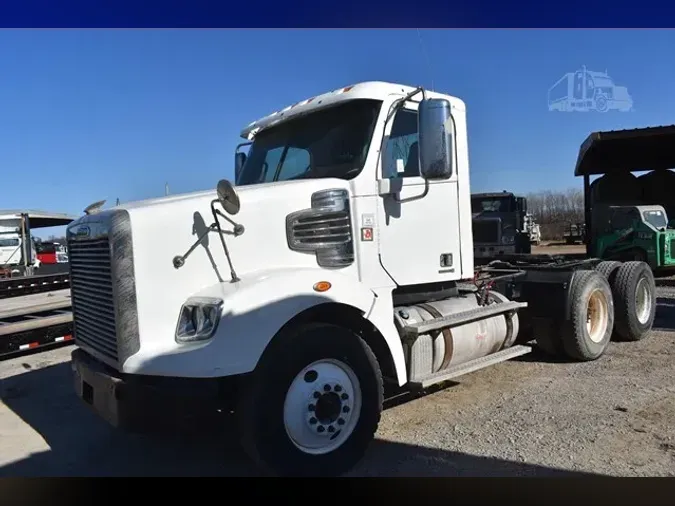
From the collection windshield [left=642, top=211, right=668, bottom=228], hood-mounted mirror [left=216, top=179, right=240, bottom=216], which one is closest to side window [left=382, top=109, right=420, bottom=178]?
hood-mounted mirror [left=216, top=179, right=240, bottom=216]

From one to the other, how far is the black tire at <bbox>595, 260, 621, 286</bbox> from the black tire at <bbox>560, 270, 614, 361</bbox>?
1.09ft

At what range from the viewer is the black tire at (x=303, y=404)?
3523 mm

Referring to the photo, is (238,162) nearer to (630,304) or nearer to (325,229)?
(325,229)

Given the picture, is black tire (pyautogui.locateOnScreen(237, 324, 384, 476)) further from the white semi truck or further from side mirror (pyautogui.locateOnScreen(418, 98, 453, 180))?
side mirror (pyautogui.locateOnScreen(418, 98, 453, 180))

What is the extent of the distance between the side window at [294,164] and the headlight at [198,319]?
Answer: 158 cm

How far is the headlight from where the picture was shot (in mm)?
3430

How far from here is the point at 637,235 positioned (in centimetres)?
1499

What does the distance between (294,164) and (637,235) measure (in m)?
13.1

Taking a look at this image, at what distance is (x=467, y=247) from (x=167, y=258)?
285 centimetres

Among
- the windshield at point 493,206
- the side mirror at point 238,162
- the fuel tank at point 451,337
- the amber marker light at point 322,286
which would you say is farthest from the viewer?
the windshield at point 493,206

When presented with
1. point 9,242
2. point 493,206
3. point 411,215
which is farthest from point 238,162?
point 9,242

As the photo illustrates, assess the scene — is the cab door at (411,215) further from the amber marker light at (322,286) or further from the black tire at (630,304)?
the black tire at (630,304)

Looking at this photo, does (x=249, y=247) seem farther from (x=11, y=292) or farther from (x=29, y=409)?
(x=11, y=292)

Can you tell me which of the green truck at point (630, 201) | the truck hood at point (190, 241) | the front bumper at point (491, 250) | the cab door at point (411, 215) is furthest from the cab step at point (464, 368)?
the green truck at point (630, 201)
